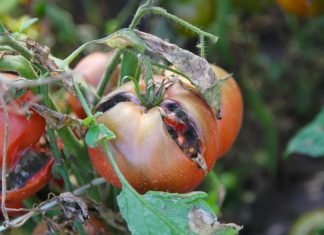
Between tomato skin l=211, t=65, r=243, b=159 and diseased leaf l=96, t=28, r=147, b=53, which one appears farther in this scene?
tomato skin l=211, t=65, r=243, b=159

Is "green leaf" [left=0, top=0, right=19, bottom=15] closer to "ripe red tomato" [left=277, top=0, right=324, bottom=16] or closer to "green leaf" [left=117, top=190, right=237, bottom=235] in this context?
"ripe red tomato" [left=277, top=0, right=324, bottom=16]

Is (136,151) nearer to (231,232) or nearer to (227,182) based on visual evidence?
(231,232)

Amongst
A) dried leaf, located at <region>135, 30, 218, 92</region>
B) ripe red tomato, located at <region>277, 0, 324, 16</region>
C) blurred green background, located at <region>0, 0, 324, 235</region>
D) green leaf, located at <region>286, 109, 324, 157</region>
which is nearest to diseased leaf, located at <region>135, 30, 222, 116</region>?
dried leaf, located at <region>135, 30, 218, 92</region>

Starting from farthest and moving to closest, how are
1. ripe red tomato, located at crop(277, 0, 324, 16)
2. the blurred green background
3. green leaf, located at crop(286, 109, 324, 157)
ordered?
the blurred green background → ripe red tomato, located at crop(277, 0, 324, 16) → green leaf, located at crop(286, 109, 324, 157)

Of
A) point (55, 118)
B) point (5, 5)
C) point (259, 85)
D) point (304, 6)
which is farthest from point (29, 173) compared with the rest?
point (259, 85)

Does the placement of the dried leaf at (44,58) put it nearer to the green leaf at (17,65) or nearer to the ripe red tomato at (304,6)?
the green leaf at (17,65)

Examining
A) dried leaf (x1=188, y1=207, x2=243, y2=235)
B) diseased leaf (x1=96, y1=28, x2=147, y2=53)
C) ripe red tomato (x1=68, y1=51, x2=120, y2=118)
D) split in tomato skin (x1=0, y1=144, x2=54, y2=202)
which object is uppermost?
diseased leaf (x1=96, y1=28, x2=147, y2=53)

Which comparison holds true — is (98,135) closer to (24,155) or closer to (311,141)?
(24,155)
